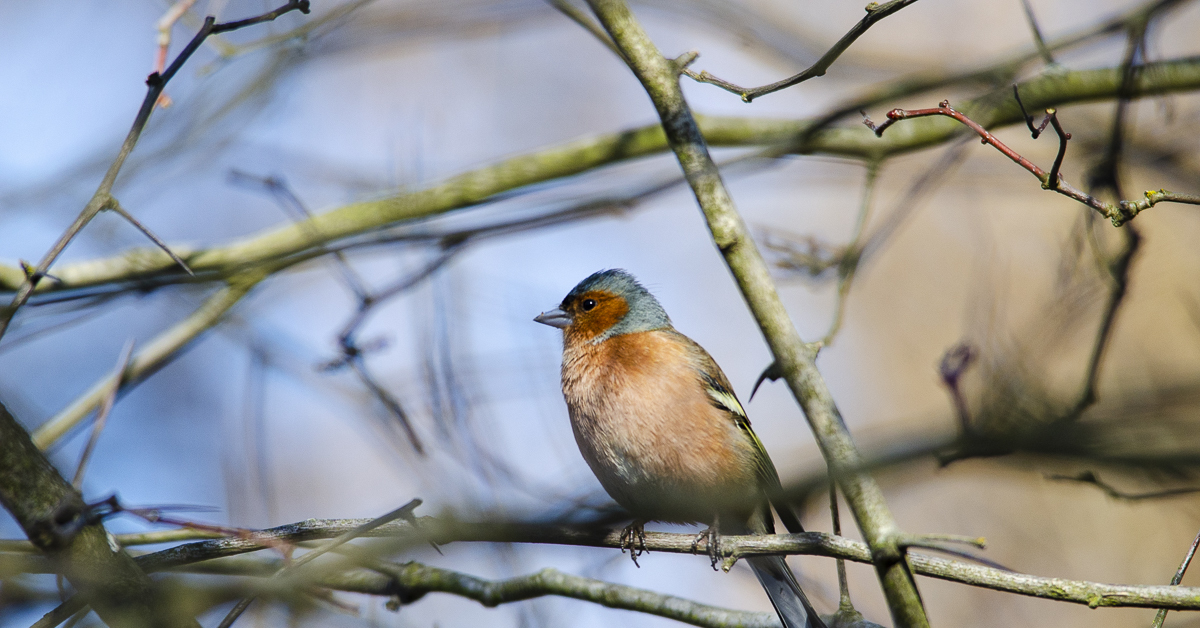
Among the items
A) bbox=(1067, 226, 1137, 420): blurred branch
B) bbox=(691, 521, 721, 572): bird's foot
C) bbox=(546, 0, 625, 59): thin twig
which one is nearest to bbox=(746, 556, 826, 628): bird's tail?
bbox=(691, 521, 721, 572): bird's foot

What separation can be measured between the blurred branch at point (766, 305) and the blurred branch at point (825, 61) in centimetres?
19

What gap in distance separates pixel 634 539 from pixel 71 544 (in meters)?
2.56

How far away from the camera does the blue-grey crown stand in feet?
20.1

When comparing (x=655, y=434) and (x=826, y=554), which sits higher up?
(x=655, y=434)

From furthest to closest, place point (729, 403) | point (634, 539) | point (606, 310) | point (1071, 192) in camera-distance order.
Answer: point (606, 310) < point (729, 403) < point (634, 539) < point (1071, 192)

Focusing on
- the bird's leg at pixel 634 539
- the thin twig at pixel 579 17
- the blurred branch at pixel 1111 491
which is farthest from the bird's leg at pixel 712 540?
the thin twig at pixel 579 17

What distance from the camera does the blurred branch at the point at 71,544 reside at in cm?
258

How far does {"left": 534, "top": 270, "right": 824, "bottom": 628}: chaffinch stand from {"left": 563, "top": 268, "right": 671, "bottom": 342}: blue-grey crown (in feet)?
1.07

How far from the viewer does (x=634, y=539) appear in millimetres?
4426

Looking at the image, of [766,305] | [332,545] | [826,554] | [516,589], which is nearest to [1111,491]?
[826,554]

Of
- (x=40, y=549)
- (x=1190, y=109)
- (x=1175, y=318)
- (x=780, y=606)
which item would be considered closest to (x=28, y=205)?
(x=40, y=549)

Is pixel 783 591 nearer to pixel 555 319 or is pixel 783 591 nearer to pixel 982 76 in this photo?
pixel 555 319

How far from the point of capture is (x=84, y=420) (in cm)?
524

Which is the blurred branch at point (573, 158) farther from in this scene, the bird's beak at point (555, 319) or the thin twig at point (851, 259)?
the bird's beak at point (555, 319)
